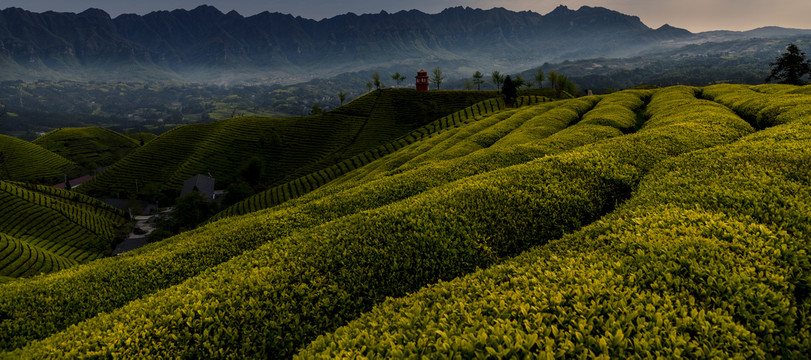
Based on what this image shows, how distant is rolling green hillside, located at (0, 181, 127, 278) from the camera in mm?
66562

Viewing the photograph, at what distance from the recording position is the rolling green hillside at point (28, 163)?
5359 inches

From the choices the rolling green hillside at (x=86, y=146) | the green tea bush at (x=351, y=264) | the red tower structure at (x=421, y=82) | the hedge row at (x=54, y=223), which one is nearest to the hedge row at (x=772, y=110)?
the green tea bush at (x=351, y=264)

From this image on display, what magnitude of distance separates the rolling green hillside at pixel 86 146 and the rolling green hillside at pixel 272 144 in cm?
7072

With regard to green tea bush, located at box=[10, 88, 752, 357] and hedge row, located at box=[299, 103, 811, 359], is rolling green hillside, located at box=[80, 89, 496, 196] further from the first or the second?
hedge row, located at box=[299, 103, 811, 359]

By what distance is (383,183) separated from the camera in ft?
79.2

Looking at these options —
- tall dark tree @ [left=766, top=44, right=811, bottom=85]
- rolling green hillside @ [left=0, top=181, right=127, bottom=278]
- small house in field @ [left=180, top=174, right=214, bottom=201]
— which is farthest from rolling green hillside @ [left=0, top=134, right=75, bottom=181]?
tall dark tree @ [left=766, top=44, right=811, bottom=85]

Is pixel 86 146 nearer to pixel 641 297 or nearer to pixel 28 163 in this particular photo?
pixel 28 163

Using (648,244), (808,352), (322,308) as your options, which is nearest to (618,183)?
(648,244)

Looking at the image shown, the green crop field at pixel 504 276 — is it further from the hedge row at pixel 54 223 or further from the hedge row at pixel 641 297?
the hedge row at pixel 54 223

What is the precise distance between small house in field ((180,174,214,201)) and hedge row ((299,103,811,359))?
109093 millimetres

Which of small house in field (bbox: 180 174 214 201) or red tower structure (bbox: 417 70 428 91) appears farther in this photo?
red tower structure (bbox: 417 70 428 91)

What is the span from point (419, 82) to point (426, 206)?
150 meters

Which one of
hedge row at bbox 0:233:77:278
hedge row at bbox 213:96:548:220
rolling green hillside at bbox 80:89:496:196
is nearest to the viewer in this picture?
hedge row at bbox 0:233:77:278

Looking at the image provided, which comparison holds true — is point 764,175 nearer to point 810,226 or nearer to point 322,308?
point 810,226
